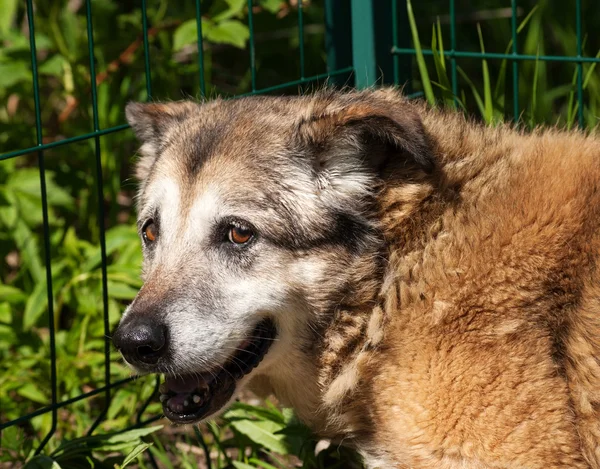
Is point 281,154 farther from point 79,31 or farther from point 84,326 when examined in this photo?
point 79,31

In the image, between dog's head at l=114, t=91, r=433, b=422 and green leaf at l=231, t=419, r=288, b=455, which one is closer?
dog's head at l=114, t=91, r=433, b=422

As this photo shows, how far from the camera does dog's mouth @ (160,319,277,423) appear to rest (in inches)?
140

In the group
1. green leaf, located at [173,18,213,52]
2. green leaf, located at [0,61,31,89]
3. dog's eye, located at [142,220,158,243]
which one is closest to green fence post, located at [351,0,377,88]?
green leaf, located at [173,18,213,52]

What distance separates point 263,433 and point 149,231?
1.09 m

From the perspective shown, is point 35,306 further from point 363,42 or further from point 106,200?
point 363,42

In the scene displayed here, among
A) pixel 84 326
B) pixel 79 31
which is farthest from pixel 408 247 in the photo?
pixel 79 31

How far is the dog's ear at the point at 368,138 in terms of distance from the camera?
339 centimetres

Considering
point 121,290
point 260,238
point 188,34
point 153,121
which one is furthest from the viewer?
point 188,34

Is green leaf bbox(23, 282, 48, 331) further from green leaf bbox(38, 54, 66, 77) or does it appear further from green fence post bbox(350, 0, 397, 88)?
green fence post bbox(350, 0, 397, 88)

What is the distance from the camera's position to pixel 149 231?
384 centimetres

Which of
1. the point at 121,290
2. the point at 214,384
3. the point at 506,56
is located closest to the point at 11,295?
the point at 121,290

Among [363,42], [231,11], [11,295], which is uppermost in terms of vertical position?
[231,11]

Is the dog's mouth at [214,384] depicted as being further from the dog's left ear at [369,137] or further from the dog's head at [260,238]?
the dog's left ear at [369,137]

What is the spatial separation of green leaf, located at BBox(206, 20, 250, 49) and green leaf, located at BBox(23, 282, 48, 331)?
157 cm
